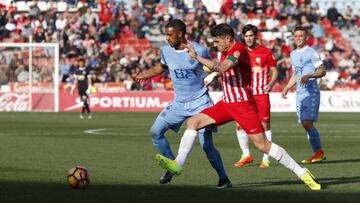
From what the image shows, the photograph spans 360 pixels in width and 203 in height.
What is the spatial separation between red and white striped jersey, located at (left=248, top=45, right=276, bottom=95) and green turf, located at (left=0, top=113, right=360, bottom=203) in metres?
1.38

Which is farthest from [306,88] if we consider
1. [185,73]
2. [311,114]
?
[185,73]

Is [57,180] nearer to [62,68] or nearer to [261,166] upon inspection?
[261,166]

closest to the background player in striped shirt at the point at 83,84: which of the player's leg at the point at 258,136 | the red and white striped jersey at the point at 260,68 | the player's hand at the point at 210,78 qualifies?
the red and white striped jersey at the point at 260,68

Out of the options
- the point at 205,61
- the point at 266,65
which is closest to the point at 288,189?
the point at 205,61

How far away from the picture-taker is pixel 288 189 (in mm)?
12219

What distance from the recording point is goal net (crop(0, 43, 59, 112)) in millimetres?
43219

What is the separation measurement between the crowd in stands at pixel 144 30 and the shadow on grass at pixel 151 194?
104ft

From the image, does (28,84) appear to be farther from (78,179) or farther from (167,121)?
(78,179)

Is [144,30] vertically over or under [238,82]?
under

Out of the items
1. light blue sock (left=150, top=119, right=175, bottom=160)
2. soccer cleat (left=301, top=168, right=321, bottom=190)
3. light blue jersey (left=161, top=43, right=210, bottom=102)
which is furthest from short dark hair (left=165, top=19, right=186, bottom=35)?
soccer cleat (left=301, top=168, right=321, bottom=190)

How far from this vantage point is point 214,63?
11.4 m

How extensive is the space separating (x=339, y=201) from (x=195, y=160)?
258 inches

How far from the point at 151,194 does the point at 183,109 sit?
1926 mm

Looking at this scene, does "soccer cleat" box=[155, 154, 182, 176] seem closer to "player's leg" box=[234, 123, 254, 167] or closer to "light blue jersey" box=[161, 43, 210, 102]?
"light blue jersey" box=[161, 43, 210, 102]
